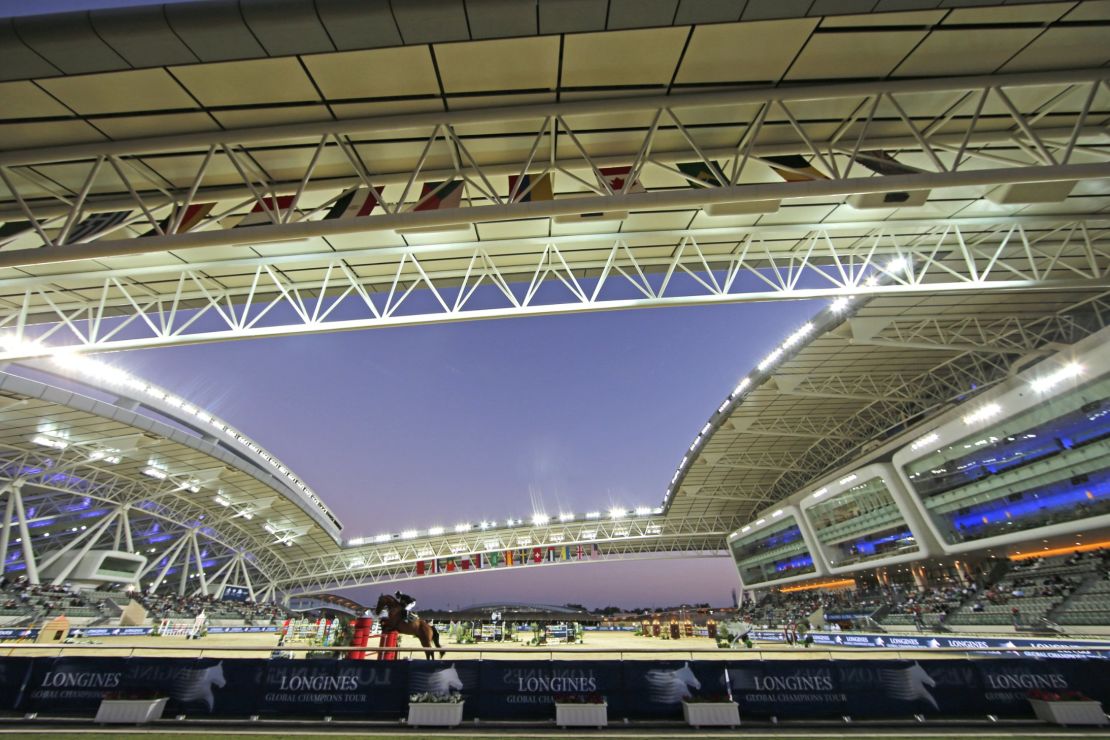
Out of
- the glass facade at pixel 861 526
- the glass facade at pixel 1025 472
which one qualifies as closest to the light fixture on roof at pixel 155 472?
the glass facade at pixel 861 526

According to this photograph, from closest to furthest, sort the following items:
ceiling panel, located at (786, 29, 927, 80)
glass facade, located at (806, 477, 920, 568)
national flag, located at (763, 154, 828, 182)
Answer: ceiling panel, located at (786, 29, 927, 80), national flag, located at (763, 154, 828, 182), glass facade, located at (806, 477, 920, 568)

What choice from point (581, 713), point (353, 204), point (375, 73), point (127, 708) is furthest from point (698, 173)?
point (127, 708)

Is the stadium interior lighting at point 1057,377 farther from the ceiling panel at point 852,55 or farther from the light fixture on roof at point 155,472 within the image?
the light fixture on roof at point 155,472

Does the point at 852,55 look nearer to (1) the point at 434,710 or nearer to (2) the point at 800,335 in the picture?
(1) the point at 434,710

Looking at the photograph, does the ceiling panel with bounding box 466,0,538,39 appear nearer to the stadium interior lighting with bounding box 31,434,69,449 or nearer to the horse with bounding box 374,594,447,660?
the horse with bounding box 374,594,447,660

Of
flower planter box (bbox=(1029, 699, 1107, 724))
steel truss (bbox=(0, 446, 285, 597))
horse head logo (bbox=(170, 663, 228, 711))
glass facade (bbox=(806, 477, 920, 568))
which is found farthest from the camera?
glass facade (bbox=(806, 477, 920, 568))

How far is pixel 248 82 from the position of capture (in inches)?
362

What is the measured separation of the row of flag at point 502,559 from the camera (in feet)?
216

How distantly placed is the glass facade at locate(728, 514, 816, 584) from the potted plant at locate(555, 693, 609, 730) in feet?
175

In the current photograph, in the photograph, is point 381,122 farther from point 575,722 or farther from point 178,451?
point 178,451

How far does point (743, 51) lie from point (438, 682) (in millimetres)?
13532

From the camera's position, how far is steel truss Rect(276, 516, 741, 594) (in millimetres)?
66000

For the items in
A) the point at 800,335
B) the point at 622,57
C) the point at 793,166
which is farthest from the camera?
the point at 800,335

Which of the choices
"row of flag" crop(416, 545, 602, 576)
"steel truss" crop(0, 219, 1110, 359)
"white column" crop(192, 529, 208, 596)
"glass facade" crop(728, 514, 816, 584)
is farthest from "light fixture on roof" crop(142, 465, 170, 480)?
"glass facade" crop(728, 514, 816, 584)
